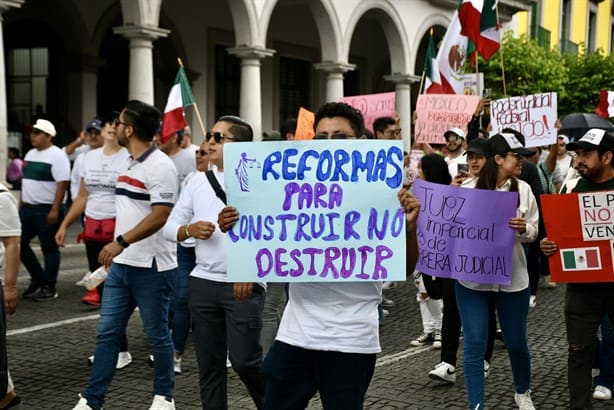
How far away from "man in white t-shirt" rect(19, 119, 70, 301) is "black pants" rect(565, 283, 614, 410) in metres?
5.87

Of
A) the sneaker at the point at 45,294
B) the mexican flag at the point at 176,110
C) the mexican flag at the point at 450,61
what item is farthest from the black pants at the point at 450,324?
the mexican flag at the point at 450,61

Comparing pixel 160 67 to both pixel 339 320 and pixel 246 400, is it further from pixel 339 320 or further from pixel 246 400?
pixel 339 320

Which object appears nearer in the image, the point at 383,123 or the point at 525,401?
the point at 525,401

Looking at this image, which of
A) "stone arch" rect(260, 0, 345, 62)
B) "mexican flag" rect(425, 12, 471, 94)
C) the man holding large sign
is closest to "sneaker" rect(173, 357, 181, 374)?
the man holding large sign

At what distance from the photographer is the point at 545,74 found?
72.3ft

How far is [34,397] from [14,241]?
1.37 metres

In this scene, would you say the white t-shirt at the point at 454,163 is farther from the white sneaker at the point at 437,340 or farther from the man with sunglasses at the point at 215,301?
the man with sunglasses at the point at 215,301

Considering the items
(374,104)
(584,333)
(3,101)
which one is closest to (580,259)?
(584,333)

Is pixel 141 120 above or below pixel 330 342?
above

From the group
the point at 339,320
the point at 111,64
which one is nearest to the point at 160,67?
the point at 111,64

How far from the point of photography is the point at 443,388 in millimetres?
5680

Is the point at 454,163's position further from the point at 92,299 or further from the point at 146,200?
the point at 92,299

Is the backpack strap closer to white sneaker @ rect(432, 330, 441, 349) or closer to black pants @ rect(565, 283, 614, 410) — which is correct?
black pants @ rect(565, 283, 614, 410)

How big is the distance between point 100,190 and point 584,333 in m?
4.36
